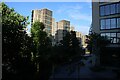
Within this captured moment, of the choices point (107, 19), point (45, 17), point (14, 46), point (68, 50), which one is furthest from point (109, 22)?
point (45, 17)

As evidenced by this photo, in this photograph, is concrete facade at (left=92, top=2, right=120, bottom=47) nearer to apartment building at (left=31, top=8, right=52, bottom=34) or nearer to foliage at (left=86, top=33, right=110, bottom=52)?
foliage at (left=86, top=33, right=110, bottom=52)

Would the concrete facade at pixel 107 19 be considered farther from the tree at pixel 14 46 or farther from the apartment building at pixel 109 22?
the tree at pixel 14 46

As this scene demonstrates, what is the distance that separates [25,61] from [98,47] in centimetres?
1878

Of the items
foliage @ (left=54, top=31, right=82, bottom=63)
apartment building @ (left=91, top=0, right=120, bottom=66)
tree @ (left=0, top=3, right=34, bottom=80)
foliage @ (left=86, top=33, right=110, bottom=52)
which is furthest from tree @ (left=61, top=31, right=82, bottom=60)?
tree @ (left=0, top=3, right=34, bottom=80)

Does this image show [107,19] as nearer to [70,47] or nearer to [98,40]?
[98,40]

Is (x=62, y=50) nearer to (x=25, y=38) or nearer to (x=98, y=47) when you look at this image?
(x=98, y=47)

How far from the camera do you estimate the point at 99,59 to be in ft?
93.0

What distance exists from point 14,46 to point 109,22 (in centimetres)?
2139

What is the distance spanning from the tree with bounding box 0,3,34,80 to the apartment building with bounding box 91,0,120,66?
1986 cm

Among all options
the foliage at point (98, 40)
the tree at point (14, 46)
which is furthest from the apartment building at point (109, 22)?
the tree at point (14, 46)

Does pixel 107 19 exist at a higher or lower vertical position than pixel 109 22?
higher

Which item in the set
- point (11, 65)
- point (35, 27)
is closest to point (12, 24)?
point (11, 65)

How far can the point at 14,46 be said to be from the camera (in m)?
7.99

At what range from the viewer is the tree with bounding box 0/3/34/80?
7.73 metres
